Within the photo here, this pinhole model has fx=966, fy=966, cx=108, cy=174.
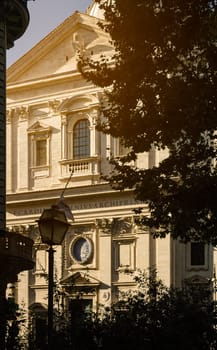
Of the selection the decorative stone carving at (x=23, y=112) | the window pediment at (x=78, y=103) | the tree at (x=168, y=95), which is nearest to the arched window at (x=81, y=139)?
the window pediment at (x=78, y=103)

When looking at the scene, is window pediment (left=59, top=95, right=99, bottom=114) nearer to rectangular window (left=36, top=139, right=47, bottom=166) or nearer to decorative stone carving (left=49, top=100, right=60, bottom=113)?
decorative stone carving (left=49, top=100, right=60, bottom=113)

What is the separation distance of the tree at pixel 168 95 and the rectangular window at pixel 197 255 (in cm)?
2359

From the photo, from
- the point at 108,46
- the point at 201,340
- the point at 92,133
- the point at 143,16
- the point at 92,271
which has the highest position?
the point at 108,46

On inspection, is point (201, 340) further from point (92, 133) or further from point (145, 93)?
point (92, 133)

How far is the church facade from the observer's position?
1847 inches

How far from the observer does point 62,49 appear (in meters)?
50.8

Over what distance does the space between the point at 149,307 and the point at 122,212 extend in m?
29.1

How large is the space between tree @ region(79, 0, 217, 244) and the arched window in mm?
27101

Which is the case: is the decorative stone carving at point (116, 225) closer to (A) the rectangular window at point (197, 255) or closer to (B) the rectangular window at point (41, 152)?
(A) the rectangular window at point (197, 255)

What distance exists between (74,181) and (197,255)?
7.79 meters

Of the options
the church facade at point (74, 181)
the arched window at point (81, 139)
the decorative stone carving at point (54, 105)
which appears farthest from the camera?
the decorative stone carving at point (54, 105)

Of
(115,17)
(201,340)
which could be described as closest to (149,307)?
(201,340)

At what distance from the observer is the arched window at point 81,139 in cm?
4962

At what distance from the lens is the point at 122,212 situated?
47.7 m
